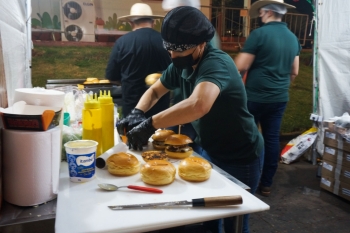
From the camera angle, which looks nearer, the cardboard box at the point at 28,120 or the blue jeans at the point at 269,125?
the cardboard box at the point at 28,120

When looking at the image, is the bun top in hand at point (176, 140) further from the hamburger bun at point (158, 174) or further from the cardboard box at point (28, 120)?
the cardboard box at point (28, 120)

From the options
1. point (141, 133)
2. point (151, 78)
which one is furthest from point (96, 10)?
point (141, 133)

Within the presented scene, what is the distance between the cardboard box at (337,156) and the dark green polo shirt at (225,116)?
2060 millimetres

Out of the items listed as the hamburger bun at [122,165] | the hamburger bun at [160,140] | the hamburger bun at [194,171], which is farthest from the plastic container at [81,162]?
the hamburger bun at [160,140]

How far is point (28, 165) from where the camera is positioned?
1144mm

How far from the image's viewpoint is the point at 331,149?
11.9ft

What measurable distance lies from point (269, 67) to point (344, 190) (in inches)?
65.3

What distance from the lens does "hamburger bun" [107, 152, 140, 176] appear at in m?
1.50

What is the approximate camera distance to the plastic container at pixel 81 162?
1.38 metres

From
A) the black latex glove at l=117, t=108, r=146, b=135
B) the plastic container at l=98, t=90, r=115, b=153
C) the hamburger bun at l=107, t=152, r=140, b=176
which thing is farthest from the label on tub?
the black latex glove at l=117, t=108, r=146, b=135

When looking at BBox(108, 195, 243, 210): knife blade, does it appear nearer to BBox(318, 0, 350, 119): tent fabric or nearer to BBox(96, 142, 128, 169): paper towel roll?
BBox(96, 142, 128, 169): paper towel roll

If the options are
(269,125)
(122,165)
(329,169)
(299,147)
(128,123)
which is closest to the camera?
(122,165)

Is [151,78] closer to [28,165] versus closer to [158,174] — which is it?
[158,174]

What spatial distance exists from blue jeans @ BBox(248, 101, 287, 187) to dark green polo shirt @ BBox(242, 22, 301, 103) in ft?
0.24
